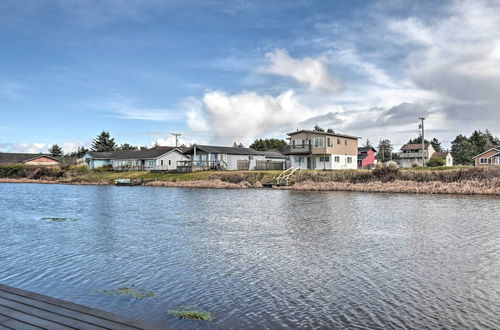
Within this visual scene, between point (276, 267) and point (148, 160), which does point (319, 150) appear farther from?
point (276, 267)

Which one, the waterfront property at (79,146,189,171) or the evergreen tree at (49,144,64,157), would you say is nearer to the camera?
the waterfront property at (79,146,189,171)

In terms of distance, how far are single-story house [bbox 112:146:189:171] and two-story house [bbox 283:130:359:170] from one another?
3052cm

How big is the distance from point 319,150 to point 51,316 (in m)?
58.3

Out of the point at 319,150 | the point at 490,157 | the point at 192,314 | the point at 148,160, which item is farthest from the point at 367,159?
the point at 192,314

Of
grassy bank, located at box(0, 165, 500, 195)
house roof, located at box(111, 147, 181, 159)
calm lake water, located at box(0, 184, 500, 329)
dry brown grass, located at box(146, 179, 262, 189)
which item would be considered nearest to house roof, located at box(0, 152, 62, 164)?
house roof, located at box(111, 147, 181, 159)

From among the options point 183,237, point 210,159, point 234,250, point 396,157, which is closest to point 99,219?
point 183,237

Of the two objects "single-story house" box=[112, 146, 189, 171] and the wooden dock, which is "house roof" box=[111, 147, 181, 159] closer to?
"single-story house" box=[112, 146, 189, 171]

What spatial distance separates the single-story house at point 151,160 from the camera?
8678 centimetres

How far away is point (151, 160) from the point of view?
87.9 meters

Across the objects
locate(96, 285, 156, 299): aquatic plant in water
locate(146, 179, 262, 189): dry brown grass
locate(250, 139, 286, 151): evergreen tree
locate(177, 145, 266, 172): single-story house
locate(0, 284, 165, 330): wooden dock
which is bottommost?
locate(96, 285, 156, 299): aquatic plant in water

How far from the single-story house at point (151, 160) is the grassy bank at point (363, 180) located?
27.3 feet

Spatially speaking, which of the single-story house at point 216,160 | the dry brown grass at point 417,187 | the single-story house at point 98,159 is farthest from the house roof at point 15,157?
the dry brown grass at point 417,187

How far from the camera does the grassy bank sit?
44.3 m

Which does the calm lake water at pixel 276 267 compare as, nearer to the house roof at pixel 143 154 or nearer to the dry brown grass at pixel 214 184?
the dry brown grass at pixel 214 184
